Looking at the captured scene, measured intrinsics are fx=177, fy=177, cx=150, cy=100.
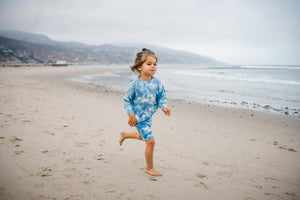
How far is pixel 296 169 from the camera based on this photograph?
3.30m

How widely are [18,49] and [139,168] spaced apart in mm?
116511

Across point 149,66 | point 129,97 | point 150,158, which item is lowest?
point 150,158

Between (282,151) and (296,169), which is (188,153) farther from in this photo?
(282,151)

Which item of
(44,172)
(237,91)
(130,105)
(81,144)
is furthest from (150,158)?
(237,91)

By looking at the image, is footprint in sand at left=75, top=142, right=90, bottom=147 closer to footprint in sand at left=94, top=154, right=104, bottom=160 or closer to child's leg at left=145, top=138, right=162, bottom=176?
footprint in sand at left=94, top=154, right=104, bottom=160

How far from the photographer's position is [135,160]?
3.30 metres

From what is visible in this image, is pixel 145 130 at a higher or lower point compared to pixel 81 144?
higher

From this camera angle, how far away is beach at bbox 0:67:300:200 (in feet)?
7.57

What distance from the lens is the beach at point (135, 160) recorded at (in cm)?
231

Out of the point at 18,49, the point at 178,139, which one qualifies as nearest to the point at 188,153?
the point at 178,139

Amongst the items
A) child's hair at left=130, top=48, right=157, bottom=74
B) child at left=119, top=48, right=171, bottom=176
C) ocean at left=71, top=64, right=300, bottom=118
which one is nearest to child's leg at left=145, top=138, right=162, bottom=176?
child at left=119, top=48, right=171, bottom=176

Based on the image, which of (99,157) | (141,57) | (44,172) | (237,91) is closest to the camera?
(44,172)

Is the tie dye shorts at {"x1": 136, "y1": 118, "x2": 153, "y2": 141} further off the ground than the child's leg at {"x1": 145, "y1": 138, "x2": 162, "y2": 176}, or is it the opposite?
the tie dye shorts at {"x1": 136, "y1": 118, "x2": 153, "y2": 141}

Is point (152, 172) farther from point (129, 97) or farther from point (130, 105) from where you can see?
point (129, 97)
